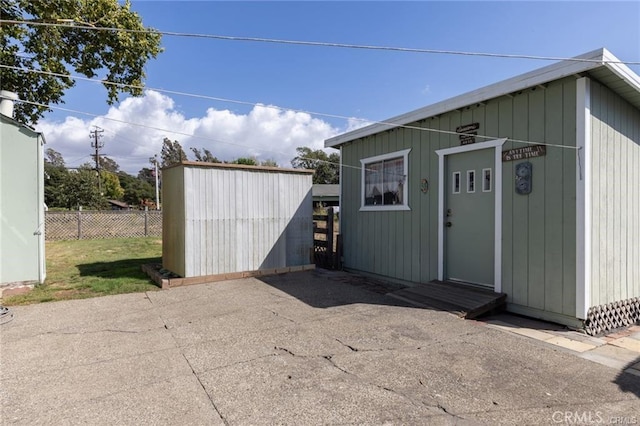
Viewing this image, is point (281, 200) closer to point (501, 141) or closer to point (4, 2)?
point (501, 141)

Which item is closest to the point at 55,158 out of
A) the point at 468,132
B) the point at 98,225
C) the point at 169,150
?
the point at 169,150

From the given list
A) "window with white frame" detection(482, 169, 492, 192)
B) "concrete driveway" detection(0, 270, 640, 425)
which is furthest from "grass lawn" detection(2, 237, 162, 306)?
"window with white frame" detection(482, 169, 492, 192)

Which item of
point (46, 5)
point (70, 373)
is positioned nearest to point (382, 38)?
point (70, 373)

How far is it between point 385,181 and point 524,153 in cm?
266

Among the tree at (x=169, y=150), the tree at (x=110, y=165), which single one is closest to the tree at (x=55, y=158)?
the tree at (x=110, y=165)

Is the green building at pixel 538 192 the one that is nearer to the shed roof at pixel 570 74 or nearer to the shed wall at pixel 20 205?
the shed roof at pixel 570 74

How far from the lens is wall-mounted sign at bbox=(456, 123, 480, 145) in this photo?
5.11 m

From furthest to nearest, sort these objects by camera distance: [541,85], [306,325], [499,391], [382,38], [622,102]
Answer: [382,38] < [622,102] < [541,85] < [306,325] < [499,391]

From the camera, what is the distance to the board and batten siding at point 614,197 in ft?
13.6

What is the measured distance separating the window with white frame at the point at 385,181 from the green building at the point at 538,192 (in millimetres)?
184

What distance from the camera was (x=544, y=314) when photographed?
14.2 feet

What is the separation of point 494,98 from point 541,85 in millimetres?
611

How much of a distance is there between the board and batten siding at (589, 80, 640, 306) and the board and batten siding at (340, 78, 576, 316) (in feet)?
0.96

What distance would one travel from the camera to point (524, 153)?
14.8ft
